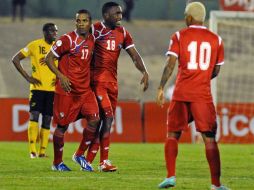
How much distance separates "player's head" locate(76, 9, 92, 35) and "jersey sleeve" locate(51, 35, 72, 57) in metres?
0.20

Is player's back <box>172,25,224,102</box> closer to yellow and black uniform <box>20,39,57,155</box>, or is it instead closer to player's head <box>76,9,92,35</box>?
player's head <box>76,9,92,35</box>

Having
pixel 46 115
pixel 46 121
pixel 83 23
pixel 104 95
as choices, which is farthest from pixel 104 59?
pixel 46 121

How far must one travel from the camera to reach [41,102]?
17.3 m

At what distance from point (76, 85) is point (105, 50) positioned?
74 centimetres

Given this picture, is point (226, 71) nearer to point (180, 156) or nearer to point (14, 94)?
point (14, 94)

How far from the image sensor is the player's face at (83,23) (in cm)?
1361

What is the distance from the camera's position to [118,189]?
11234mm

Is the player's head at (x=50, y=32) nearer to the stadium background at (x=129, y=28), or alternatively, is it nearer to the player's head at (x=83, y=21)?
the player's head at (x=83, y=21)

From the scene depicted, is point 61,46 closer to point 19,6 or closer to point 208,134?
point 208,134

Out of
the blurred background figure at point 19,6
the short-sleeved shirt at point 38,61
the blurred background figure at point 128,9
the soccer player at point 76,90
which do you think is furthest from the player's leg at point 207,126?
the blurred background figure at point 19,6

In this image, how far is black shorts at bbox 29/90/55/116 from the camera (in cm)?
1730

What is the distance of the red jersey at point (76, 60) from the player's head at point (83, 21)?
0.10m

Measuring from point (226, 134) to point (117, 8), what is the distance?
1134 cm

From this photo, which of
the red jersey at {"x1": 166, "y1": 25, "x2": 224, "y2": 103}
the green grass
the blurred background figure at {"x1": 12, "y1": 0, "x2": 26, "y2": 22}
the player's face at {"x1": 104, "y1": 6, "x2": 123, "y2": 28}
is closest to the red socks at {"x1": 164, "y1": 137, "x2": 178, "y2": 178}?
the green grass
